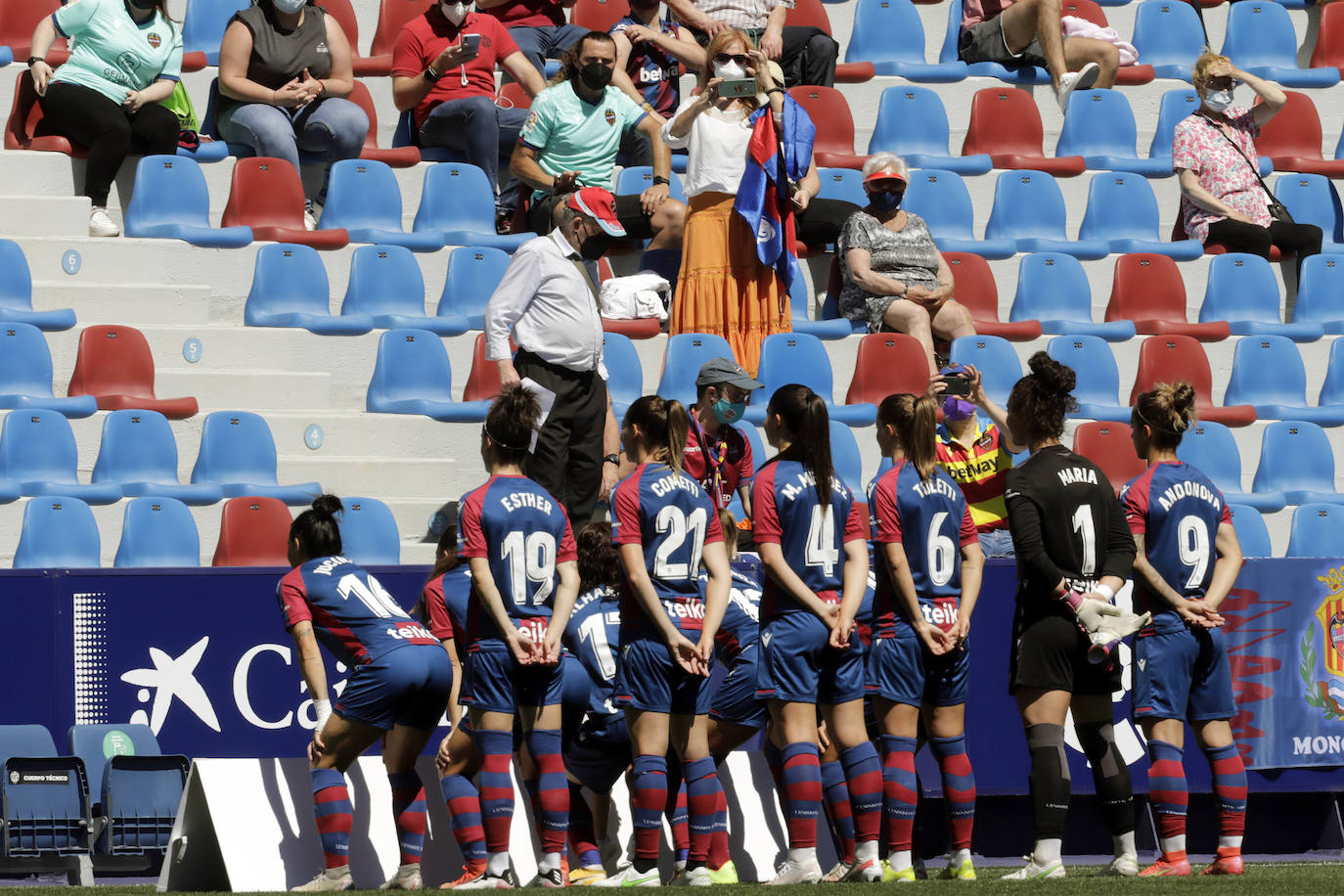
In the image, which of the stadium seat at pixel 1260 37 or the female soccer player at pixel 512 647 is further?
the stadium seat at pixel 1260 37

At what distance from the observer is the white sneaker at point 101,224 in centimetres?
1043

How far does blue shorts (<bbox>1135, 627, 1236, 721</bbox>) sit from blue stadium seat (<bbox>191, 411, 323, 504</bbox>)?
13.3 ft

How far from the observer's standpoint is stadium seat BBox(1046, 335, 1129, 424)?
11086 millimetres

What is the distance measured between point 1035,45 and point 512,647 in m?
8.16

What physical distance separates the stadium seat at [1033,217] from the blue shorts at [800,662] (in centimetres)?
586

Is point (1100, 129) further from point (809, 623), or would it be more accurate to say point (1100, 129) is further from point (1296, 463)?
point (809, 623)

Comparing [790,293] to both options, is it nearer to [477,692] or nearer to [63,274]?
[63,274]

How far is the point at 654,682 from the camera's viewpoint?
6.64 meters

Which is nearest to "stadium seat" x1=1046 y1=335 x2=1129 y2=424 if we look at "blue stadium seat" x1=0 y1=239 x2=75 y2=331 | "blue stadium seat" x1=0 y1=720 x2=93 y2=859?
"blue stadium seat" x1=0 y1=239 x2=75 y2=331

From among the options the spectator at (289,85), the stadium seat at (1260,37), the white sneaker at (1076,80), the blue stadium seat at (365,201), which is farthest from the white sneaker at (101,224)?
the stadium seat at (1260,37)

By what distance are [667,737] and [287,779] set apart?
1.32 m

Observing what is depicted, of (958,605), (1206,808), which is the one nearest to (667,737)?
(958,605)

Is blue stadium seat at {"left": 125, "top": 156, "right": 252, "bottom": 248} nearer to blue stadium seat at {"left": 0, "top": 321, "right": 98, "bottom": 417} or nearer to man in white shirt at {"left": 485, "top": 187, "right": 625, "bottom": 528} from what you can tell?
blue stadium seat at {"left": 0, "top": 321, "right": 98, "bottom": 417}

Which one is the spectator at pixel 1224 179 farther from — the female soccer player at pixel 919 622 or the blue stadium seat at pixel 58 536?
the blue stadium seat at pixel 58 536
